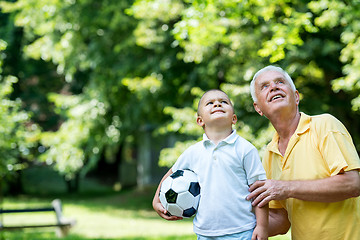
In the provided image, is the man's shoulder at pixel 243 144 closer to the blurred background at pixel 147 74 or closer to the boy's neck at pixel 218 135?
the boy's neck at pixel 218 135

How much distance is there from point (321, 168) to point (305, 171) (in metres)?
0.09

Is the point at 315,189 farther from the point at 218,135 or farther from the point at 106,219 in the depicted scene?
the point at 106,219

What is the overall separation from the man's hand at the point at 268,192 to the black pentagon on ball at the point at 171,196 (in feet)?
1.51

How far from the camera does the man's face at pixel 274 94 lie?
2.78 meters

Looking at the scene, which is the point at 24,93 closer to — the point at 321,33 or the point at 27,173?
the point at 27,173

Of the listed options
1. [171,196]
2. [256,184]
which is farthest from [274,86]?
[171,196]

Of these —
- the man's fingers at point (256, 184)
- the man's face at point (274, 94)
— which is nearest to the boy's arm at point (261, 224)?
the man's fingers at point (256, 184)

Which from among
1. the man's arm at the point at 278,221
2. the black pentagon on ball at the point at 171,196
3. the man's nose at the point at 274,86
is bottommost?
the man's arm at the point at 278,221

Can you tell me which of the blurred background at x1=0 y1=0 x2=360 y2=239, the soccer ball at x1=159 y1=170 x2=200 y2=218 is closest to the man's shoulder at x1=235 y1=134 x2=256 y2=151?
the soccer ball at x1=159 y1=170 x2=200 y2=218

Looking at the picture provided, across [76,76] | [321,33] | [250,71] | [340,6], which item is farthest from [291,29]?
[76,76]

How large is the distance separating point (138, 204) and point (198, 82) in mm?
7447

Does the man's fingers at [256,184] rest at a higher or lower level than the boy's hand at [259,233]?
higher

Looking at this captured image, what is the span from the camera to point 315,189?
8.07ft

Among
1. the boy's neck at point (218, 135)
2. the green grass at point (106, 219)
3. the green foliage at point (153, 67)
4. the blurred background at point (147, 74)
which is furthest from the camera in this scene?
the green foliage at point (153, 67)
